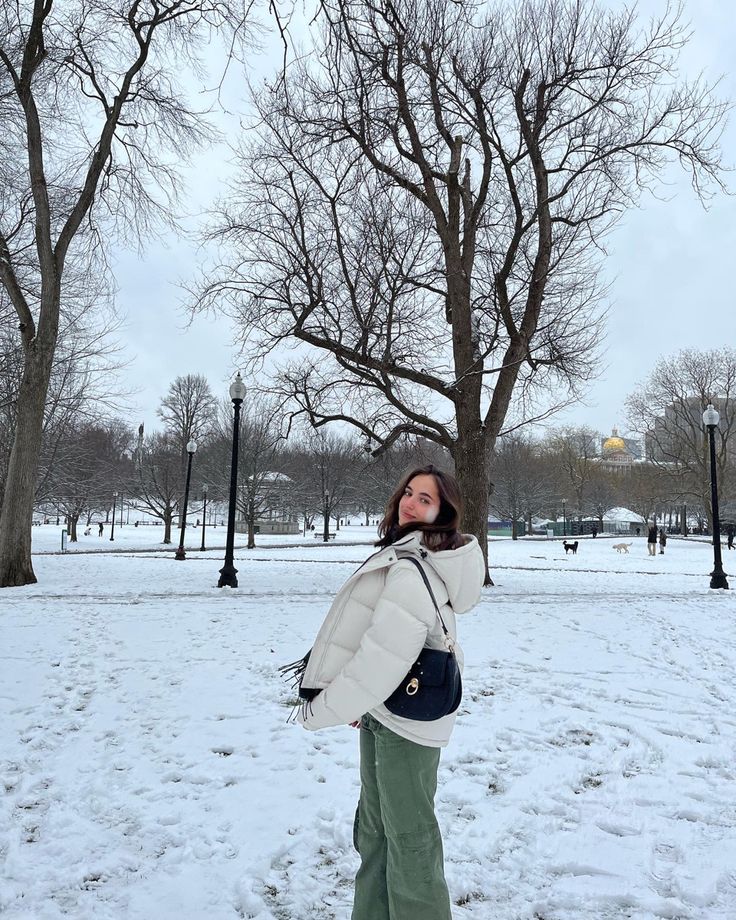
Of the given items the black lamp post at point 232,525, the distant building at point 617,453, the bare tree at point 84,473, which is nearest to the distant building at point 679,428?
the black lamp post at point 232,525

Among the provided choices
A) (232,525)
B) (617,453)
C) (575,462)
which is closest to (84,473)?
(232,525)

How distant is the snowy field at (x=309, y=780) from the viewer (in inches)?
104

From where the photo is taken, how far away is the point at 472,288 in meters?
15.0

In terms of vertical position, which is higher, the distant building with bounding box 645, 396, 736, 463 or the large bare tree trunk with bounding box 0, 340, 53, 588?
the distant building with bounding box 645, 396, 736, 463

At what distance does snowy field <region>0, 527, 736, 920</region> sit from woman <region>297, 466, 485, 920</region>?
682 millimetres

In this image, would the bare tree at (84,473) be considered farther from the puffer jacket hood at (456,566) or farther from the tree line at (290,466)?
the puffer jacket hood at (456,566)

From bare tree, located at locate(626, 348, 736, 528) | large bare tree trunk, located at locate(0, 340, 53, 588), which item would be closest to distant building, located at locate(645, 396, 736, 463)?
bare tree, located at locate(626, 348, 736, 528)

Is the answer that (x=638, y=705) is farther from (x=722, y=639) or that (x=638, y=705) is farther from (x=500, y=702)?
(x=722, y=639)

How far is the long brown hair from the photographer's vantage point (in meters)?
2.24

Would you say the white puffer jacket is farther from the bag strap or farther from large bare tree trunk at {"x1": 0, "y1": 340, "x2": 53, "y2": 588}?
large bare tree trunk at {"x1": 0, "y1": 340, "x2": 53, "y2": 588}

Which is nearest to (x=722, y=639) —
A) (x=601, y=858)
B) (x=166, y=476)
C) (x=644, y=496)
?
(x=601, y=858)

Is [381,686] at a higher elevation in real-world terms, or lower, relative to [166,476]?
lower

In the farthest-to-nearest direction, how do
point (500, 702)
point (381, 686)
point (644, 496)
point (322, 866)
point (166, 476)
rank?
point (644, 496), point (166, 476), point (500, 702), point (322, 866), point (381, 686)

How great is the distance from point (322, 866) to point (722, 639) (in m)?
7.25
